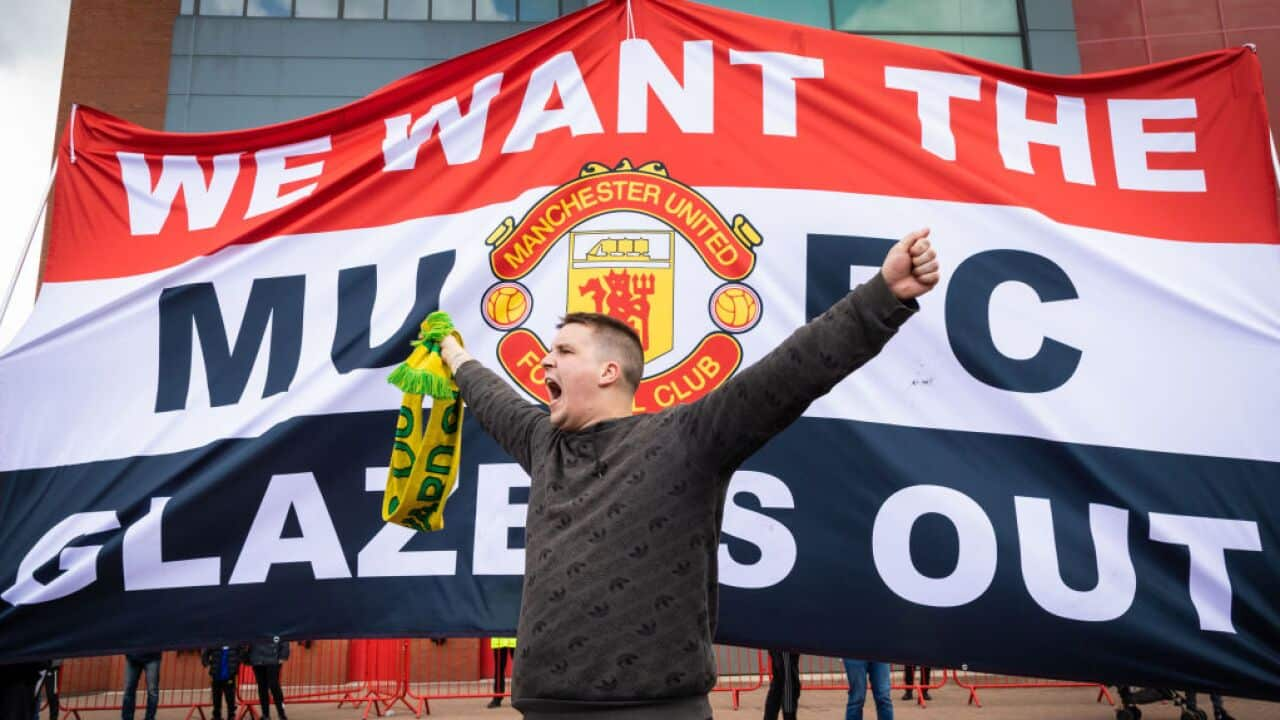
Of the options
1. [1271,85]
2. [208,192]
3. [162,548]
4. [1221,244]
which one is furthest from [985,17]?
[162,548]

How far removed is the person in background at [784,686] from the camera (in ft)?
26.4

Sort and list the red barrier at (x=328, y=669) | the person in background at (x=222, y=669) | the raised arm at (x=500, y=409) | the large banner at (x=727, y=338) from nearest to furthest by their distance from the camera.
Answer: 1. the raised arm at (x=500, y=409)
2. the large banner at (x=727, y=338)
3. the person in background at (x=222, y=669)
4. the red barrier at (x=328, y=669)

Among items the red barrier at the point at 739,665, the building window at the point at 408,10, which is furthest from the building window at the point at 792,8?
the red barrier at the point at 739,665

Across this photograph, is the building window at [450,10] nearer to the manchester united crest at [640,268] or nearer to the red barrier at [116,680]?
the red barrier at [116,680]

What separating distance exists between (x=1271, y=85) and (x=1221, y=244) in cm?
1643

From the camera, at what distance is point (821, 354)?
2.07 meters

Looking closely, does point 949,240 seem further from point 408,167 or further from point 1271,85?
point 1271,85

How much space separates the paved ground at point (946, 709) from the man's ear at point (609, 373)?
9.30 meters

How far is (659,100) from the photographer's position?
450 cm

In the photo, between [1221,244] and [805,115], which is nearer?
[1221,244]

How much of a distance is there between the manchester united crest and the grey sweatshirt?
1652 millimetres

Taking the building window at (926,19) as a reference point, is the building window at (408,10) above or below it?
above

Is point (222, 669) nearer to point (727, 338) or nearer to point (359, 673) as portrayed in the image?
point (359, 673)

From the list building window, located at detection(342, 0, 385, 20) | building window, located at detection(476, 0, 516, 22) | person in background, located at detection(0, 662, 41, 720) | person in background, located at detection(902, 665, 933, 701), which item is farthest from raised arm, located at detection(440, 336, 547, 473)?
building window, located at detection(342, 0, 385, 20)
